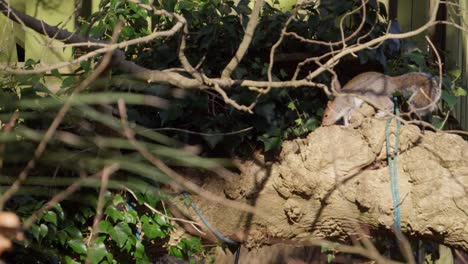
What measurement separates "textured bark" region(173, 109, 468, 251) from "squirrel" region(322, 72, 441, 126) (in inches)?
4.7

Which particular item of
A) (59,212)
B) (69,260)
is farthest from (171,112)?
(69,260)

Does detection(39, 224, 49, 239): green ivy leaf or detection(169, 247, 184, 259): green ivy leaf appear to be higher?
detection(39, 224, 49, 239): green ivy leaf

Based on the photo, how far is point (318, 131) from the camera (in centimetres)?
385

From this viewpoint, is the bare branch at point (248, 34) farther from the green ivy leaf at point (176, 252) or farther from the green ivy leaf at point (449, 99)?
the green ivy leaf at point (449, 99)

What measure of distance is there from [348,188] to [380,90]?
576 mm

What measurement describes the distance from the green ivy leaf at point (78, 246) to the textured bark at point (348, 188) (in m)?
0.53

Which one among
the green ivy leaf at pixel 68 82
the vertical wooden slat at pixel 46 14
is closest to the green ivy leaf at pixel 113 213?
the green ivy leaf at pixel 68 82

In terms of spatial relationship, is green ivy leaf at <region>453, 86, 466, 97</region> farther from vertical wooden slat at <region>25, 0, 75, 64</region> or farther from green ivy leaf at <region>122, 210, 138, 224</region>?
vertical wooden slat at <region>25, 0, 75, 64</region>

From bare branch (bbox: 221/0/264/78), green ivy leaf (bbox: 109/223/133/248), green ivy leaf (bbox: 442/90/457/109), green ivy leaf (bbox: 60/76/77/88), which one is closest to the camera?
bare branch (bbox: 221/0/264/78)

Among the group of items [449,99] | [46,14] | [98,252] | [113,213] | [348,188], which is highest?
[46,14]

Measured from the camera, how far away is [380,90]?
13.3 feet

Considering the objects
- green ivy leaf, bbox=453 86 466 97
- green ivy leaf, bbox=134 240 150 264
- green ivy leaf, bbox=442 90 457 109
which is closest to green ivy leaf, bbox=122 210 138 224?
green ivy leaf, bbox=134 240 150 264

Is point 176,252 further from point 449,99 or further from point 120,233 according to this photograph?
point 449,99

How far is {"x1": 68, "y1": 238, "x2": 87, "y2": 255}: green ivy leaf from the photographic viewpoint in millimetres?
3527
